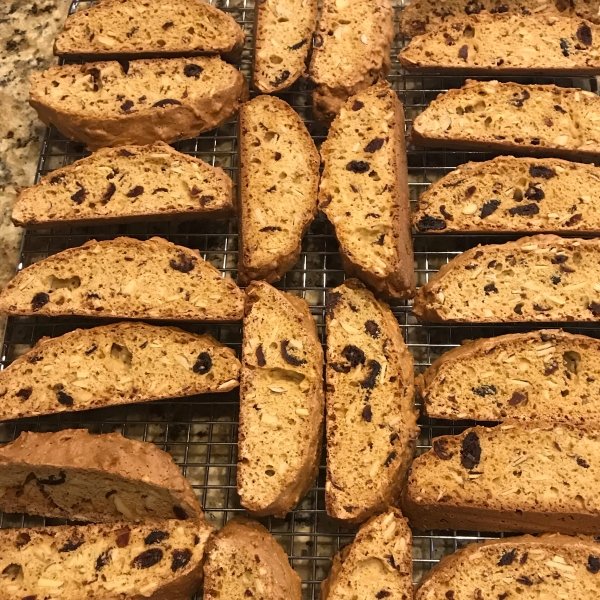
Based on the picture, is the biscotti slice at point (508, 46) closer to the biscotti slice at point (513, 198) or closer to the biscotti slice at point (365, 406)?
the biscotti slice at point (513, 198)

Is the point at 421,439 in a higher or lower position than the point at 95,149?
lower

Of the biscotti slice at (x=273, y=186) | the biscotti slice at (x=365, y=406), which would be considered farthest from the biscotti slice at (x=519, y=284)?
the biscotti slice at (x=273, y=186)

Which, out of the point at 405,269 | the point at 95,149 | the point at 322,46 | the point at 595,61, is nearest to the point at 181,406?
the point at 405,269

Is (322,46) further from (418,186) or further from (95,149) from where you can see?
(95,149)

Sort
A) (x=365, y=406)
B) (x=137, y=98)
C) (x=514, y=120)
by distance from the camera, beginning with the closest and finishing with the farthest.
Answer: (x=365, y=406)
(x=514, y=120)
(x=137, y=98)

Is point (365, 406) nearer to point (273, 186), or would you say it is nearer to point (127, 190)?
point (273, 186)

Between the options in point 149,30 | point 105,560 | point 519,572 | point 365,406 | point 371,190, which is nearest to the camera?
point 519,572

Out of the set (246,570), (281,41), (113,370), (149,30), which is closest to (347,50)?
(281,41)

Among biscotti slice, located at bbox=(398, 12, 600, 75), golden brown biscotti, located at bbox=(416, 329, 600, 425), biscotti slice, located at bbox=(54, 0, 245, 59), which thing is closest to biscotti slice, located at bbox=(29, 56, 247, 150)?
biscotti slice, located at bbox=(54, 0, 245, 59)
